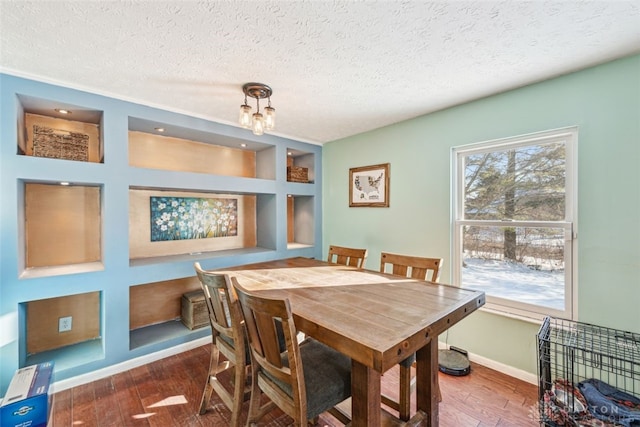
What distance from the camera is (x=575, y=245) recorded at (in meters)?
1.95

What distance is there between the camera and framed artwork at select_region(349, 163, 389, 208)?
316 cm

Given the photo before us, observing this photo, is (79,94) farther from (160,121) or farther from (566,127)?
(566,127)

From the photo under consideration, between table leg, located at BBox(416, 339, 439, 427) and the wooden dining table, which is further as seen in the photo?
table leg, located at BBox(416, 339, 439, 427)

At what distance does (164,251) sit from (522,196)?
12.0ft

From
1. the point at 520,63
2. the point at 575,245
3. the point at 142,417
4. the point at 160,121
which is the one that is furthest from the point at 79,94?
the point at 575,245

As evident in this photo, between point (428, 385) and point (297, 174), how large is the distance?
2.90 metres

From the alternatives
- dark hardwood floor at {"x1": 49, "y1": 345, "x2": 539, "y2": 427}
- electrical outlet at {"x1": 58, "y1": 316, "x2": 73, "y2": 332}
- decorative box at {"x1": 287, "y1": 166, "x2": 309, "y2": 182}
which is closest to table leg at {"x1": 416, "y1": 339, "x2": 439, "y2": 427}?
dark hardwood floor at {"x1": 49, "y1": 345, "x2": 539, "y2": 427}

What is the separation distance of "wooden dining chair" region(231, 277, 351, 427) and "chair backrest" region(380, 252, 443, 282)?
992 mm

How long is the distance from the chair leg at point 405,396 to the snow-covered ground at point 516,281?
1.31 meters

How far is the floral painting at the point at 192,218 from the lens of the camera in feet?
9.76

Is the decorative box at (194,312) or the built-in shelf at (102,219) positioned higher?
the built-in shelf at (102,219)

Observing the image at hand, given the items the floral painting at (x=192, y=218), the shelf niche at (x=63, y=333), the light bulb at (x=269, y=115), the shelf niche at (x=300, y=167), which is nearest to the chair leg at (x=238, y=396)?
the shelf niche at (x=63, y=333)

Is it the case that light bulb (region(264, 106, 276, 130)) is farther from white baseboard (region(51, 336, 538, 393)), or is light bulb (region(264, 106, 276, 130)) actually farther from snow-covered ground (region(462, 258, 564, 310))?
white baseboard (region(51, 336, 538, 393))

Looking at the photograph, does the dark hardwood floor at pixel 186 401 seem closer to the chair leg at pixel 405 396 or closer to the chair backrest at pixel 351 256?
the chair leg at pixel 405 396
